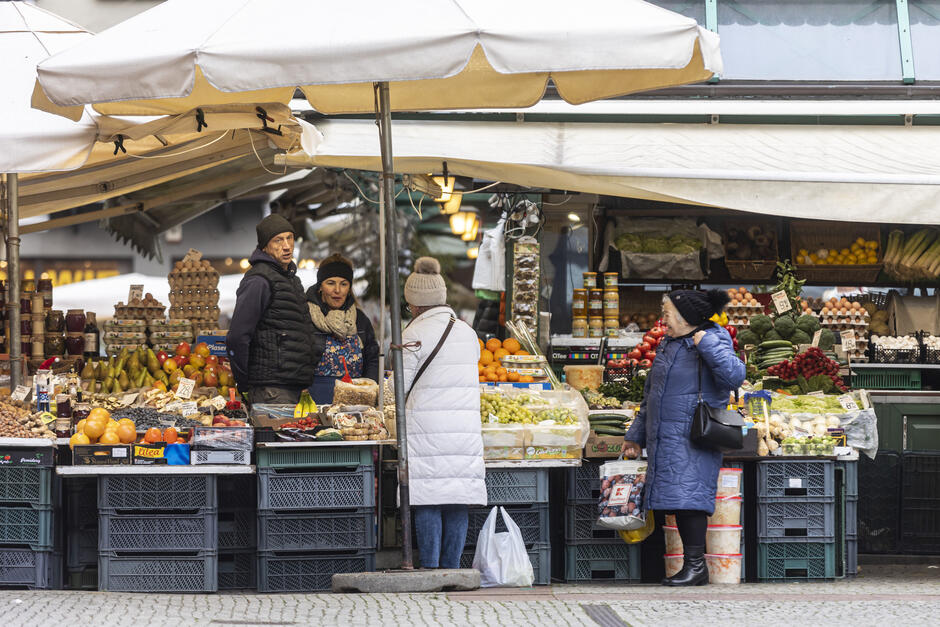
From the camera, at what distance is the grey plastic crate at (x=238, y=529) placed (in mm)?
7711

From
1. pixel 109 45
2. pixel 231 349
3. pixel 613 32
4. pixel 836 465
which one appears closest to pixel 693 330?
pixel 836 465

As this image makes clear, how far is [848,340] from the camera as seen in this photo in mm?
10500

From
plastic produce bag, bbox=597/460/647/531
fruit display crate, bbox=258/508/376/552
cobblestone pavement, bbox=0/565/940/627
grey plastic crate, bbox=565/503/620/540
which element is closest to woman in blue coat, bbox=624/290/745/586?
plastic produce bag, bbox=597/460/647/531

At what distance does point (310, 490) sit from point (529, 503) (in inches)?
55.4

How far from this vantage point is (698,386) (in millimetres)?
7418

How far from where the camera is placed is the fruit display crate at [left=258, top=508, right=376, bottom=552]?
7.33 m

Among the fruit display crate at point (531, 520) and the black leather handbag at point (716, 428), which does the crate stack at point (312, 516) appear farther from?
the black leather handbag at point (716, 428)

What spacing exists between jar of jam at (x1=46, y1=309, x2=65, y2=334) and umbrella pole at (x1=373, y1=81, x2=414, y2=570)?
5.10 metres

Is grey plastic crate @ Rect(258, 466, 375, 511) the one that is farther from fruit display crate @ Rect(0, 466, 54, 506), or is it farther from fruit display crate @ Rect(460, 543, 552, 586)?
fruit display crate @ Rect(0, 466, 54, 506)

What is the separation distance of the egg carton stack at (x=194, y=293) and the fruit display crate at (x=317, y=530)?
14.9 feet

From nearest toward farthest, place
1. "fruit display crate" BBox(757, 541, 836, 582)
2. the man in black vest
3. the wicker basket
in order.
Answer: the man in black vest < "fruit display crate" BBox(757, 541, 836, 582) < the wicker basket

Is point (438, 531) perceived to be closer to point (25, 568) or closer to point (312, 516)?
point (312, 516)

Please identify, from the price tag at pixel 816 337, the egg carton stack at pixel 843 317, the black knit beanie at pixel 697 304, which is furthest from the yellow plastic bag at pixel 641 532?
the egg carton stack at pixel 843 317

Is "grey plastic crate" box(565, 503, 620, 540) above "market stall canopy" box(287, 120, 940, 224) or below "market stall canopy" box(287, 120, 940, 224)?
below
